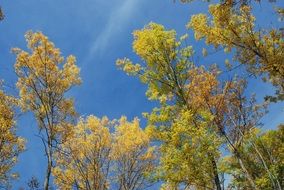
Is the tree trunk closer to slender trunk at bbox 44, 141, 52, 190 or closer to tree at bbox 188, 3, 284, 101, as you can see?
slender trunk at bbox 44, 141, 52, 190

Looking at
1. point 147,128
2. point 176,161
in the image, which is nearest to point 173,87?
point 147,128

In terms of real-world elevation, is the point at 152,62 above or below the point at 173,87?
above

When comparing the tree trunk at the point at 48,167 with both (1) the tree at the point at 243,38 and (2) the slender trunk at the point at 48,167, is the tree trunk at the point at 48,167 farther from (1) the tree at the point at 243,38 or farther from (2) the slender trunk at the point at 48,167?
(1) the tree at the point at 243,38

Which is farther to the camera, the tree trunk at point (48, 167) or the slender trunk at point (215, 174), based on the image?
the slender trunk at point (215, 174)

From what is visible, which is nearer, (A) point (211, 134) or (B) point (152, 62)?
(A) point (211, 134)

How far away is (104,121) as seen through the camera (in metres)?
18.8

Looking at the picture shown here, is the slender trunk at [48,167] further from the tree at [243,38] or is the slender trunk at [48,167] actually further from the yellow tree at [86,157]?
the tree at [243,38]

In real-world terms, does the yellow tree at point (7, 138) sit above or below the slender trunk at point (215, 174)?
above

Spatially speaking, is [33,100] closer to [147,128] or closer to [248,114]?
[147,128]

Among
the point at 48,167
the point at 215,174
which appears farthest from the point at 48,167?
the point at 215,174

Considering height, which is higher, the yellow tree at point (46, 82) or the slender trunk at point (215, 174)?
the yellow tree at point (46, 82)

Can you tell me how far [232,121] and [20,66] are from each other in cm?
968

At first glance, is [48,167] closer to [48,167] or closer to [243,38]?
[48,167]

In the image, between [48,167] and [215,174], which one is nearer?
[48,167]
